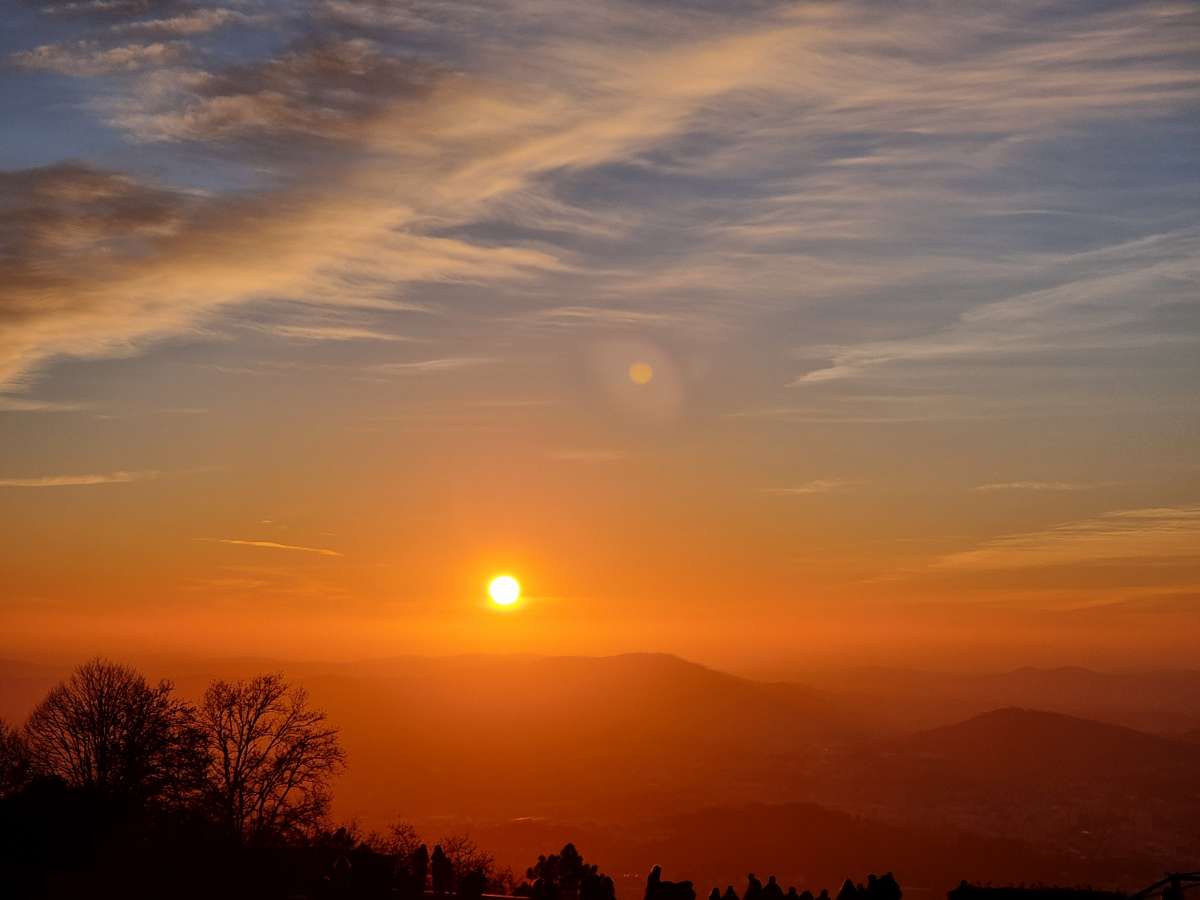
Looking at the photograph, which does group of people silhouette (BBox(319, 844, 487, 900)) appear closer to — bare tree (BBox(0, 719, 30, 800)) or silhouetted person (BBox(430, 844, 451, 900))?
silhouetted person (BBox(430, 844, 451, 900))

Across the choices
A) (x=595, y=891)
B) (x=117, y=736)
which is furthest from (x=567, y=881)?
(x=117, y=736)

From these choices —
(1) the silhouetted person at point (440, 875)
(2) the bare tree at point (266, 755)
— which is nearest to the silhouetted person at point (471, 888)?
(1) the silhouetted person at point (440, 875)

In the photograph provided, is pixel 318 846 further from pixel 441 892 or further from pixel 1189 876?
pixel 1189 876

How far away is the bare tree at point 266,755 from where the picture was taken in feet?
234

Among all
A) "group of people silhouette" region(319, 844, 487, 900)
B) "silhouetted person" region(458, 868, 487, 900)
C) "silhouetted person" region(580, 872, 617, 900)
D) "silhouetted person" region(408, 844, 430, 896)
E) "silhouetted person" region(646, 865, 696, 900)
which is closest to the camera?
"group of people silhouette" region(319, 844, 487, 900)

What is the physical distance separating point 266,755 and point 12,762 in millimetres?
15927

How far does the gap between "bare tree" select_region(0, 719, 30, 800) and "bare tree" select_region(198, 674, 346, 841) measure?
10.5 m

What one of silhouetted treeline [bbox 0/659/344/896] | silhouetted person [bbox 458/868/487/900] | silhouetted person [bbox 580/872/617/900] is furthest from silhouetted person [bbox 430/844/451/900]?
silhouetted treeline [bbox 0/659/344/896]

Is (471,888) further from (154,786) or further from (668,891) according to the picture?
(154,786)

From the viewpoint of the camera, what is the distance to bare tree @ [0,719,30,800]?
2479 inches

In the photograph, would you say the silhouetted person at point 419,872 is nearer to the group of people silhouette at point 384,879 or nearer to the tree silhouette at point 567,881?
the group of people silhouette at point 384,879

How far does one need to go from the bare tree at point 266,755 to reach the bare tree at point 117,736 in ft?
6.56

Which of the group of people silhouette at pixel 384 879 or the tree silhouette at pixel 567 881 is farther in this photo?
the tree silhouette at pixel 567 881

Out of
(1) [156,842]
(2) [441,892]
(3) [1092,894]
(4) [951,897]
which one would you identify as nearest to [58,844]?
(1) [156,842]
